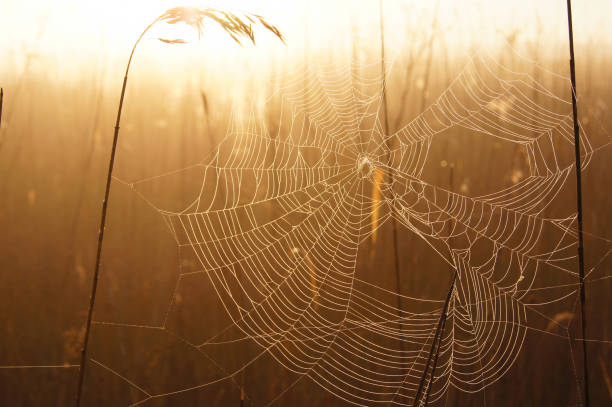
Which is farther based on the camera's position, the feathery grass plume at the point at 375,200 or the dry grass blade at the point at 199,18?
the feathery grass plume at the point at 375,200

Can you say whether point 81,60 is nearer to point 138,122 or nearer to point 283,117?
point 138,122

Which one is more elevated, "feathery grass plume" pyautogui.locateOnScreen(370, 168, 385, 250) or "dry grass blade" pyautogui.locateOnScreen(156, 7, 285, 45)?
"dry grass blade" pyautogui.locateOnScreen(156, 7, 285, 45)

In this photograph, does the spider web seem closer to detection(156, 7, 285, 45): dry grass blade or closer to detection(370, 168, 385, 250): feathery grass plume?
detection(370, 168, 385, 250): feathery grass plume

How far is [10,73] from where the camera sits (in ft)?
5.33

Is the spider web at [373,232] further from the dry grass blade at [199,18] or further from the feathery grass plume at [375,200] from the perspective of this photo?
the dry grass blade at [199,18]

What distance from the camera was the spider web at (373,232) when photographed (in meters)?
1.64

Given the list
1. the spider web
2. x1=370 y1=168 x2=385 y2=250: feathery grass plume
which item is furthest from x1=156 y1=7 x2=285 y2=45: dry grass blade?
x1=370 y1=168 x2=385 y2=250: feathery grass plume

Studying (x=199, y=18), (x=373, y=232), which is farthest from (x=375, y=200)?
(x=199, y=18)

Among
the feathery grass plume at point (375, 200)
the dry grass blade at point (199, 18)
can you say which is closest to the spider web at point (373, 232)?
the feathery grass plume at point (375, 200)

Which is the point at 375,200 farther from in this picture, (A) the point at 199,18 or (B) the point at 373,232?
(A) the point at 199,18

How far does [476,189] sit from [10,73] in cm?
166

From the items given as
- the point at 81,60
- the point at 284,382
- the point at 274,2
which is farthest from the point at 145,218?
the point at 274,2

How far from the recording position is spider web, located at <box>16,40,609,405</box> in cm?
164

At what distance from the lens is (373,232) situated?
5.53 feet
